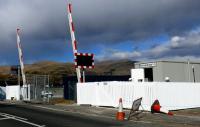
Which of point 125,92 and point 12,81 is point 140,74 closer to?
point 125,92

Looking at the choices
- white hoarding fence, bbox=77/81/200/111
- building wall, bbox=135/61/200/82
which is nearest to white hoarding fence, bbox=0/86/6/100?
building wall, bbox=135/61/200/82

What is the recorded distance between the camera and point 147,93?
26328 mm

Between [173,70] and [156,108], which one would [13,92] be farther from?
[156,108]

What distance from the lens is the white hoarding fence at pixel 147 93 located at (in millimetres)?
26141

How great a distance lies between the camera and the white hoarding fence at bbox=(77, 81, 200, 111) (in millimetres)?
26141

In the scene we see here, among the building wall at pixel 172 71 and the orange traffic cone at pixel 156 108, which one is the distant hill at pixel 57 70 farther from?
the orange traffic cone at pixel 156 108

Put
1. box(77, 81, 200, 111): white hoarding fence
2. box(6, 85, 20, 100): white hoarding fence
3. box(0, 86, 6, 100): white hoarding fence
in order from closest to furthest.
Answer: box(77, 81, 200, 111): white hoarding fence < box(6, 85, 20, 100): white hoarding fence < box(0, 86, 6, 100): white hoarding fence

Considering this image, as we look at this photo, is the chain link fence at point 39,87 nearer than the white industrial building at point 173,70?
No

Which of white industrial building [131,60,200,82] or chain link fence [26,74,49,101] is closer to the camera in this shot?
white industrial building [131,60,200,82]

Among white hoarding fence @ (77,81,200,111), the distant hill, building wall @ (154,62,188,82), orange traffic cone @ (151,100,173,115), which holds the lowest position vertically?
orange traffic cone @ (151,100,173,115)

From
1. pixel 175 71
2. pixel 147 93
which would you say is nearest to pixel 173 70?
pixel 175 71

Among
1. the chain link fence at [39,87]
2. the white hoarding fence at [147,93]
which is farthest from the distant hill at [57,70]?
the white hoarding fence at [147,93]

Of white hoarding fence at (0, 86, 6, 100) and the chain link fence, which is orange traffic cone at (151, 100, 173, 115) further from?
white hoarding fence at (0, 86, 6, 100)

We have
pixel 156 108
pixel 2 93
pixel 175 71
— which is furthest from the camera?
pixel 2 93
